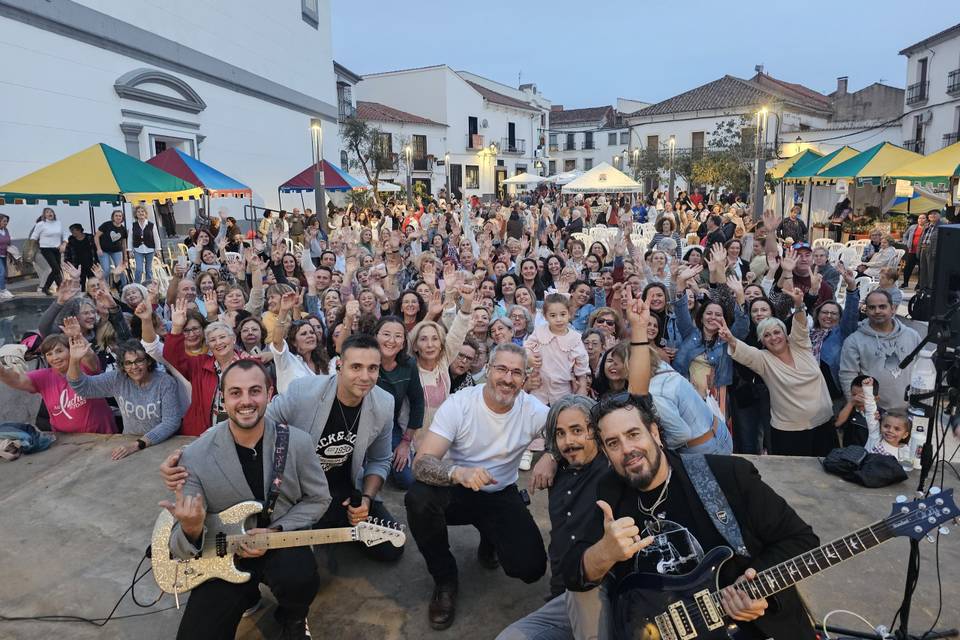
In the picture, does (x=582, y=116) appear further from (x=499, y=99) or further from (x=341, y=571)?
(x=341, y=571)

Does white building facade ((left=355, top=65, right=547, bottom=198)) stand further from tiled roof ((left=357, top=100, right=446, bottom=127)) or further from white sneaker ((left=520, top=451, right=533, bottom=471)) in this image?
Result: white sneaker ((left=520, top=451, right=533, bottom=471))

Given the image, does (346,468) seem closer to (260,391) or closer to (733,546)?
(260,391)

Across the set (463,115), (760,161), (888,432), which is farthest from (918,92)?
(888,432)

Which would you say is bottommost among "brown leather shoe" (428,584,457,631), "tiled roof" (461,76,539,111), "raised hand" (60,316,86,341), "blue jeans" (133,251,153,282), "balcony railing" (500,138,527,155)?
"brown leather shoe" (428,584,457,631)

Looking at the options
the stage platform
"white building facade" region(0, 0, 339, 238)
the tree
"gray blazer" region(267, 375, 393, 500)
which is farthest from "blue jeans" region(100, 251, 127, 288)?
the tree

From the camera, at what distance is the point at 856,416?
467 cm

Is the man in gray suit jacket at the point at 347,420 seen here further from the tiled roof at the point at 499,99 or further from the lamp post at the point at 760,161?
the tiled roof at the point at 499,99

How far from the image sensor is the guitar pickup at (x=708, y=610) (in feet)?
7.07

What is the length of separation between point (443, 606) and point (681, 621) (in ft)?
4.06

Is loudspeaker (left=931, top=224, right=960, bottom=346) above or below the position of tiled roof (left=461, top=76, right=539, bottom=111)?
below

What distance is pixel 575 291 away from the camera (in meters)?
6.62

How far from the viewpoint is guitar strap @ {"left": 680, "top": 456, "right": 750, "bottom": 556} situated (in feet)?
7.43

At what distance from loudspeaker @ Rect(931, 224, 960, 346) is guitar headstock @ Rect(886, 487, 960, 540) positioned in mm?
1281

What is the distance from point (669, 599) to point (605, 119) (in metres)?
62.4
